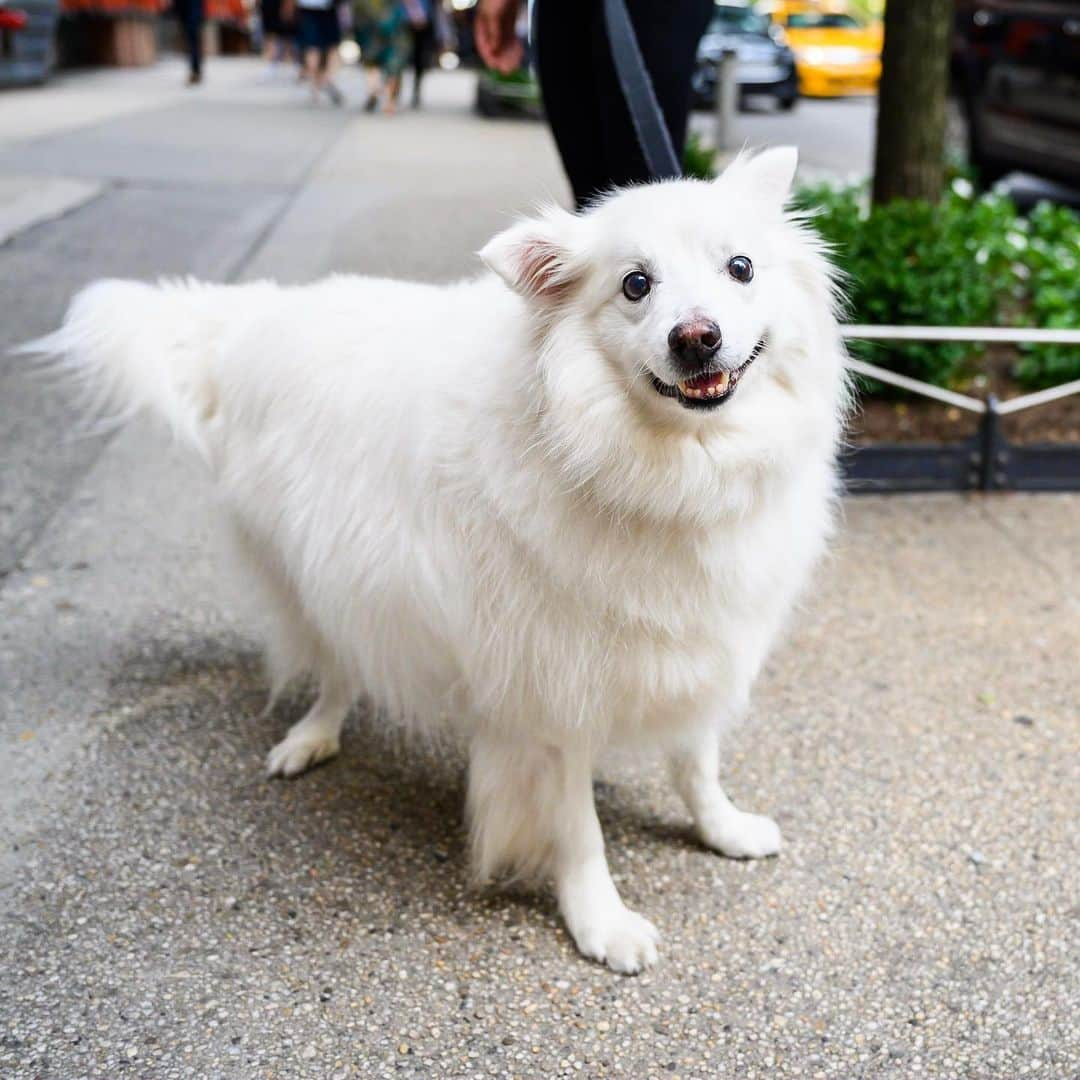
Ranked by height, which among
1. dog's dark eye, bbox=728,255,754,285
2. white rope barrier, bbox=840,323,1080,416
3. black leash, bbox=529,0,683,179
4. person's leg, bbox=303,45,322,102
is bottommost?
white rope barrier, bbox=840,323,1080,416

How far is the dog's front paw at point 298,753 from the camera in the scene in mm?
3033

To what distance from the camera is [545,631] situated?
2.34 metres

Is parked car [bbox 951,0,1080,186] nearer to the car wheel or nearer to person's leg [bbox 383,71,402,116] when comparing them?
the car wheel

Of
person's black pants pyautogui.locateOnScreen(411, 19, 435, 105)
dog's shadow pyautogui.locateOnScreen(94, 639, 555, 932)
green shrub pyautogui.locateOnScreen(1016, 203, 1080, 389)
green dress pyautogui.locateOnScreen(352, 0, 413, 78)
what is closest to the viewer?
dog's shadow pyautogui.locateOnScreen(94, 639, 555, 932)

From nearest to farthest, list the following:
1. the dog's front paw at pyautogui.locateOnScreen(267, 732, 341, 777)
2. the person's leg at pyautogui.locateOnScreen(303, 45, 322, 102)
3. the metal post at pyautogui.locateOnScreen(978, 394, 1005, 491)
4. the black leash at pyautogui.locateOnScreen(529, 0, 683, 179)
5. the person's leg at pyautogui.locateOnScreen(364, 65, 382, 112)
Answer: the black leash at pyautogui.locateOnScreen(529, 0, 683, 179) → the dog's front paw at pyautogui.locateOnScreen(267, 732, 341, 777) → the metal post at pyautogui.locateOnScreen(978, 394, 1005, 491) → the person's leg at pyautogui.locateOnScreen(364, 65, 382, 112) → the person's leg at pyautogui.locateOnScreen(303, 45, 322, 102)

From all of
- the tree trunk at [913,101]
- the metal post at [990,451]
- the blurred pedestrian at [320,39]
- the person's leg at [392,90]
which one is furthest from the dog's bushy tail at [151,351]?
the blurred pedestrian at [320,39]

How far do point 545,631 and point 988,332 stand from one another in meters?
3.13

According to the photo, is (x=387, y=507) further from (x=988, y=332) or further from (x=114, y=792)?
(x=988, y=332)

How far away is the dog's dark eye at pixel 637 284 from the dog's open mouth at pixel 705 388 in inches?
Answer: 6.2

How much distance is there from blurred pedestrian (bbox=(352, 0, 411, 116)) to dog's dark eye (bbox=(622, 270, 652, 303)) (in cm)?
1541

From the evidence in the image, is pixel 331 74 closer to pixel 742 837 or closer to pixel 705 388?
pixel 742 837

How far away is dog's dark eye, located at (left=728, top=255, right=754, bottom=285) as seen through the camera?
2.16m

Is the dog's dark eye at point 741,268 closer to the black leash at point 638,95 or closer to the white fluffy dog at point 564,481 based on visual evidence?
the white fluffy dog at point 564,481

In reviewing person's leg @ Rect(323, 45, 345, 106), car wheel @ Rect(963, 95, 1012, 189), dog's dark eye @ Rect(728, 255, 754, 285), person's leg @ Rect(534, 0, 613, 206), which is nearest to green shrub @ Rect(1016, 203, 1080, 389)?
person's leg @ Rect(534, 0, 613, 206)
